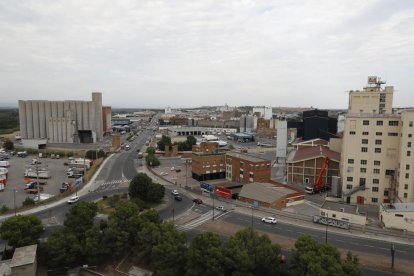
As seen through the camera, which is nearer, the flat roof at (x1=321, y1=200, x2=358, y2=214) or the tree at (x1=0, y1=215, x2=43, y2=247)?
the tree at (x1=0, y1=215, x2=43, y2=247)

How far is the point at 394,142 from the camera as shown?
4072cm

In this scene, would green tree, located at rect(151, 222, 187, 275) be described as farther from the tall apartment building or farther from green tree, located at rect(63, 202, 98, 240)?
the tall apartment building

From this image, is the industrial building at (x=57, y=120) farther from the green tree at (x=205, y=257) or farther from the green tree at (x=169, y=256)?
the green tree at (x=205, y=257)

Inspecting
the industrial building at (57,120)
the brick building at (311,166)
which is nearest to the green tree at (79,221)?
the brick building at (311,166)

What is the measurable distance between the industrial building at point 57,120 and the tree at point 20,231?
7840 cm

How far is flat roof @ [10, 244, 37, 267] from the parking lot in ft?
61.4

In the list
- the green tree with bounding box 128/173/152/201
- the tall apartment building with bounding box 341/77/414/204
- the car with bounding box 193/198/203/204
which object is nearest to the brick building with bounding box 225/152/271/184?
the car with bounding box 193/198/203/204

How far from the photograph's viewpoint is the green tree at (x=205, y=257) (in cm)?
2217

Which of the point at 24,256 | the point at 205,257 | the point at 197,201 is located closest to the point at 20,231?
the point at 24,256

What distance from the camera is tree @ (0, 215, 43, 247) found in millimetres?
26656

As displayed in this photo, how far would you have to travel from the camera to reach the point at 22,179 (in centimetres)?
5662

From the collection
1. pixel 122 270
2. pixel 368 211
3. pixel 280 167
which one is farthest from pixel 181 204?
pixel 280 167

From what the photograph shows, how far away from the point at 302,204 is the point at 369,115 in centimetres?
1525

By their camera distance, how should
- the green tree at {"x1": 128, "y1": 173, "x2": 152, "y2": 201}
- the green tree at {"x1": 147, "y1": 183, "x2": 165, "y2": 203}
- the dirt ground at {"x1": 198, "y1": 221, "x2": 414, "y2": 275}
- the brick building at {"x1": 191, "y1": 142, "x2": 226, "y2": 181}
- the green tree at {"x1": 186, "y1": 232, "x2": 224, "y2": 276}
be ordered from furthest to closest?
the brick building at {"x1": 191, "y1": 142, "x2": 226, "y2": 181} < the green tree at {"x1": 128, "y1": 173, "x2": 152, "y2": 201} < the green tree at {"x1": 147, "y1": 183, "x2": 165, "y2": 203} < the dirt ground at {"x1": 198, "y1": 221, "x2": 414, "y2": 275} < the green tree at {"x1": 186, "y1": 232, "x2": 224, "y2": 276}
